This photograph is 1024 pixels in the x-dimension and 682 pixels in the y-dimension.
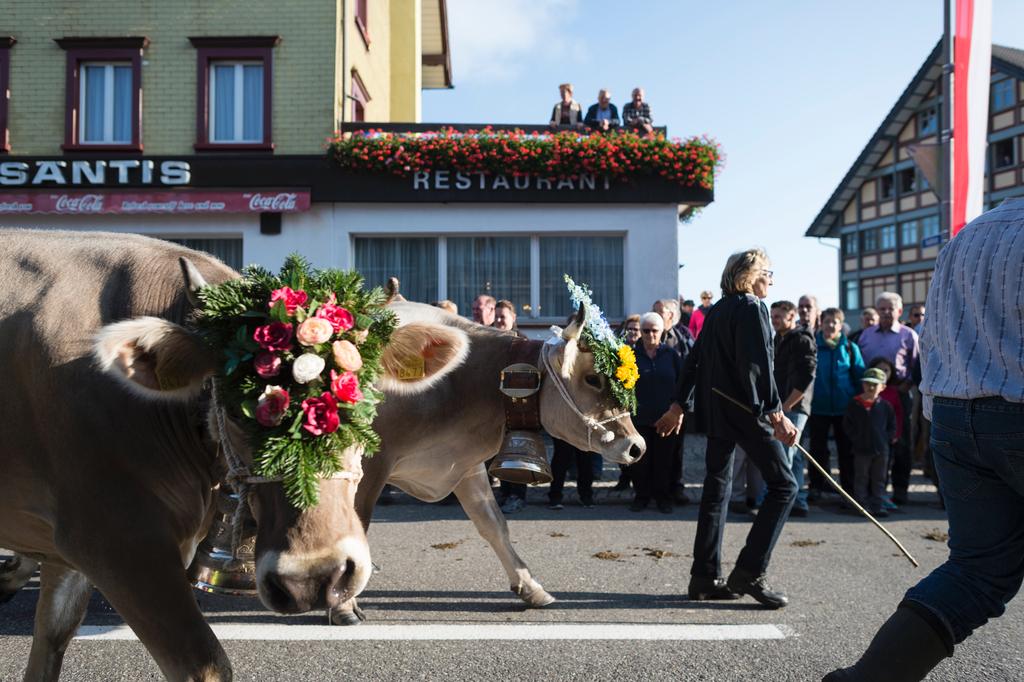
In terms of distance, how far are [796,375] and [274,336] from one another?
6.64m

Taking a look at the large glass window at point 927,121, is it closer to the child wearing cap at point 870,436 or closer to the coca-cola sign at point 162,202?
the coca-cola sign at point 162,202

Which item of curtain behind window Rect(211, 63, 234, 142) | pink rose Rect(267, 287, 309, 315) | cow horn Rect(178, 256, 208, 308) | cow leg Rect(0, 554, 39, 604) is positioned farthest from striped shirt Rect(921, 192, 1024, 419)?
curtain behind window Rect(211, 63, 234, 142)

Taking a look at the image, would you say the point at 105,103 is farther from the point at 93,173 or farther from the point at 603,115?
the point at 603,115

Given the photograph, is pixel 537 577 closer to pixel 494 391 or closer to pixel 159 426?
pixel 494 391

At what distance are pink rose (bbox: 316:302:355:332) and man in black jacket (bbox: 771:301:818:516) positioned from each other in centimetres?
620

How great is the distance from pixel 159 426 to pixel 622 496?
23.1 ft

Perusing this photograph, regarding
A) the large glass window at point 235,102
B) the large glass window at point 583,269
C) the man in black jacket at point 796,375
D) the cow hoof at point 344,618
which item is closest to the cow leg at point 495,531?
the cow hoof at point 344,618

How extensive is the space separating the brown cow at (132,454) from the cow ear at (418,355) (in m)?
0.46

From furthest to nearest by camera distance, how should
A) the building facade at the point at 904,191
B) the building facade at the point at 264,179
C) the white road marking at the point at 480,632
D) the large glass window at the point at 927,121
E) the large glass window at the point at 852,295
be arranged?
the large glass window at the point at 852,295, the large glass window at the point at 927,121, the building facade at the point at 904,191, the building facade at the point at 264,179, the white road marking at the point at 480,632

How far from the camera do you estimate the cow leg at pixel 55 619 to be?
325cm

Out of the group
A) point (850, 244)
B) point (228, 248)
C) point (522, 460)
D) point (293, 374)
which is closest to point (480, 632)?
point (522, 460)

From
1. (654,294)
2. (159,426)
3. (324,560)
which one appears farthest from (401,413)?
(654,294)

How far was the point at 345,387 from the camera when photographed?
2.49 metres

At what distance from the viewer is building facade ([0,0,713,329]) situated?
15031mm
